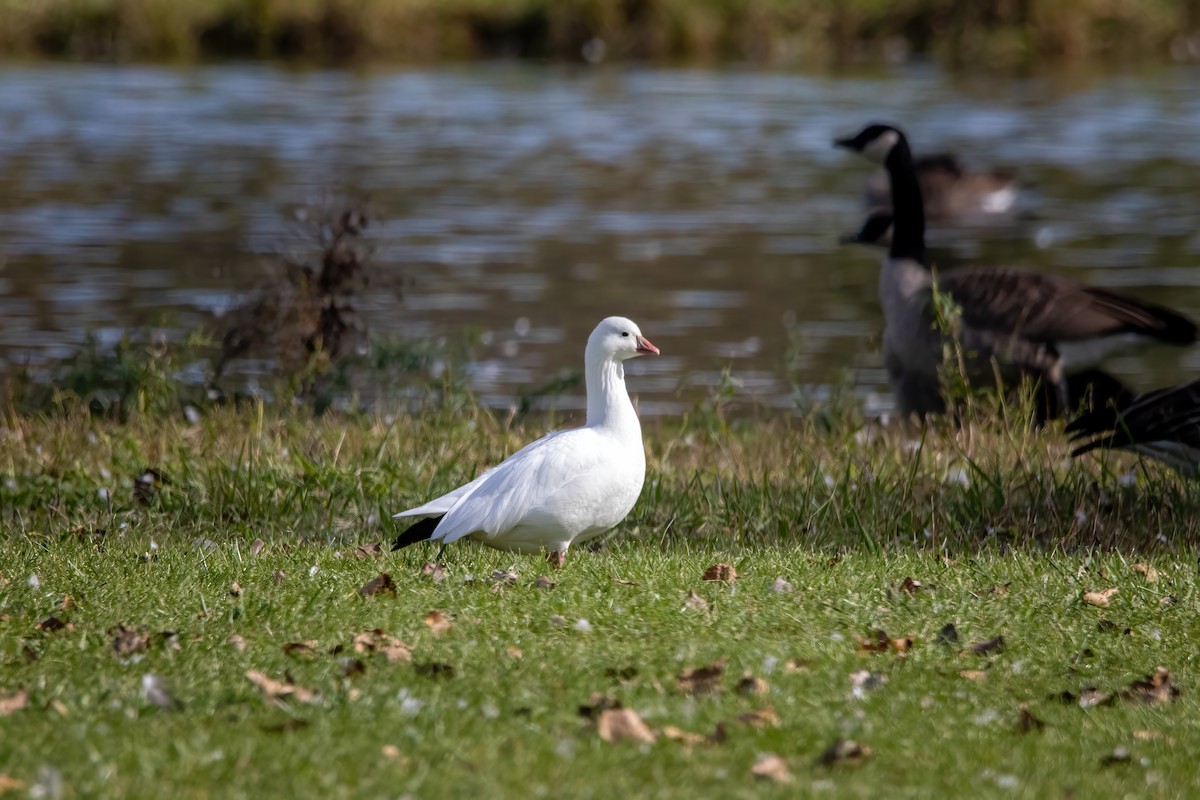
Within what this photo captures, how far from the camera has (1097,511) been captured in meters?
8.70

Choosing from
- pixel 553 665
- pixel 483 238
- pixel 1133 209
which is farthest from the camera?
pixel 1133 209

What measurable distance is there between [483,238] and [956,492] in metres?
12.9

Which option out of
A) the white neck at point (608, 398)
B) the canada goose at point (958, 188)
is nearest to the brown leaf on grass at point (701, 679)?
the white neck at point (608, 398)

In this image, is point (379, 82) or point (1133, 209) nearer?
point (1133, 209)

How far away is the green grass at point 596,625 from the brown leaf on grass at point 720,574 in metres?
0.05

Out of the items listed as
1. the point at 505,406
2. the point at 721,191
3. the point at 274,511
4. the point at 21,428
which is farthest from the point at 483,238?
the point at 274,511

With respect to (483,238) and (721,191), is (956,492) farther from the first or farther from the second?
(721,191)

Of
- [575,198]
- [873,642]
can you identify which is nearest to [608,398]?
[873,642]

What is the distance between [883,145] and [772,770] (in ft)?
33.6

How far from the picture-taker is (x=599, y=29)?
41.8m

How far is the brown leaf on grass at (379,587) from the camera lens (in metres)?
6.60

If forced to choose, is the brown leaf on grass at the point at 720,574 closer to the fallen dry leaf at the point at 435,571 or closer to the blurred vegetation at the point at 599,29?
the fallen dry leaf at the point at 435,571

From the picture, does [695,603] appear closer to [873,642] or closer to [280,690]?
[873,642]

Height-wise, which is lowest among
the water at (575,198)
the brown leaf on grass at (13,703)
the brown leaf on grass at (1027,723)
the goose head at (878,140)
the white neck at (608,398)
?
the water at (575,198)
